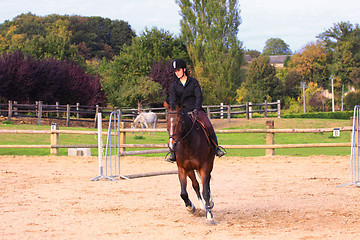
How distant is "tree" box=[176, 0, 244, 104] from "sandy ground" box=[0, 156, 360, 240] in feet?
107

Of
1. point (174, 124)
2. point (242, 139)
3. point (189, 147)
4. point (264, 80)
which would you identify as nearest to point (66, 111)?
point (242, 139)

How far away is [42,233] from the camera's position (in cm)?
579

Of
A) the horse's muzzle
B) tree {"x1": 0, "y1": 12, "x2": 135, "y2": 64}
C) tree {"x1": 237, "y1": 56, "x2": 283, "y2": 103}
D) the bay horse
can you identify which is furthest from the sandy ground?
tree {"x1": 0, "y1": 12, "x2": 135, "y2": 64}

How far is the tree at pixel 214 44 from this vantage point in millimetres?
45875

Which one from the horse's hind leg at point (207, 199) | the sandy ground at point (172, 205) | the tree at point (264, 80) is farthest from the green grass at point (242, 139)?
the tree at point (264, 80)

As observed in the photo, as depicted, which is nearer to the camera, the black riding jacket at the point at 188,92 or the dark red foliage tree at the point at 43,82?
the black riding jacket at the point at 188,92

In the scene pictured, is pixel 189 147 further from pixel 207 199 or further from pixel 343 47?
pixel 343 47

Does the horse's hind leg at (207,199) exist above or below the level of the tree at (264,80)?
below

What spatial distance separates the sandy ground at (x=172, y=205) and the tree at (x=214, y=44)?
107 feet

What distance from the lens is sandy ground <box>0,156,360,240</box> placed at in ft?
19.1

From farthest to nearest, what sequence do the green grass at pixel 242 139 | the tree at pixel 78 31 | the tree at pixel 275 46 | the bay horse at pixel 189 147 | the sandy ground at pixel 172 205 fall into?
the tree at pixel 275 46, the tree at pixel 78 31, the green grass at pixel 242 139, the bay horse at pixel 189 147, the sandy ground at pixel 172 205

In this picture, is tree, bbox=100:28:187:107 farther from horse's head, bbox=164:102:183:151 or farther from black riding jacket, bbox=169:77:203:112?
horse's head, bbox=164:102:183:151

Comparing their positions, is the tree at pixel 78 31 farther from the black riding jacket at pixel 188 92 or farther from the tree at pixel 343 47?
the black riding jacket at pixel 188 92

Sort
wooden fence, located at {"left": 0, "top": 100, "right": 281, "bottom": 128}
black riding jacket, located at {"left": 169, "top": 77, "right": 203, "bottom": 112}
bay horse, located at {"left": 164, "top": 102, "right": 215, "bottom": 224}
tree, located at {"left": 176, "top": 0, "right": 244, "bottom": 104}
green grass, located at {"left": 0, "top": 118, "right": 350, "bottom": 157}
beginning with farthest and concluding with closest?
tree, located at {"left": 176, "top": 0, "right": 244, "bottom": 104} < wooden fence, located at {"left": 0, "top": 100, "right": 281, "bottom": 128} < green grass, located at {"left": 0, "top": 118, "right": 350, "bottom": 157} < black riding jacket, located at {"left": 169, "top": 77, "right": 203, "bottom": 112} < bay horse, located at {"left": 164, "top": 102, "right": 215, "bottom": 224}
